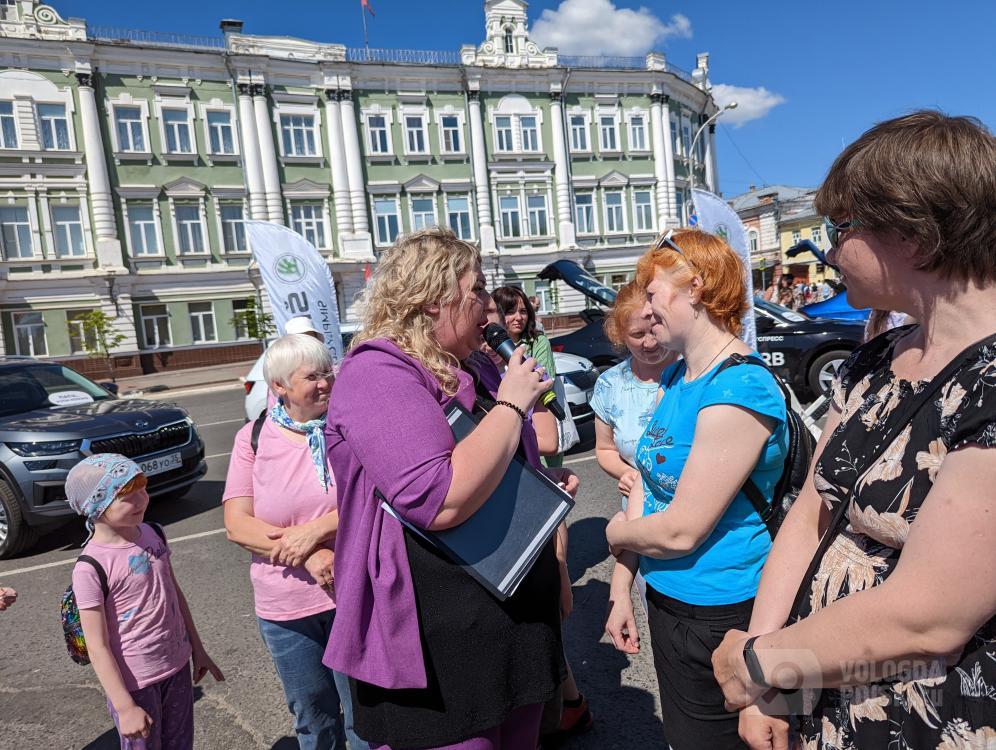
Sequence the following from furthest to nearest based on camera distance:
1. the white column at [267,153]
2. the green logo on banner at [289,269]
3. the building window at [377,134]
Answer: the building window at [377,134]
the white column at [267,153]
the green logo on banner at [289,269]

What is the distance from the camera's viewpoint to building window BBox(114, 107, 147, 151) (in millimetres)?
27047

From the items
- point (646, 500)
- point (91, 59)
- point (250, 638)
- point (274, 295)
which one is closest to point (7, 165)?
point (91, 59)

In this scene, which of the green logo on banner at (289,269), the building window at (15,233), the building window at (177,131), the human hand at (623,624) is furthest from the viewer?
the building window at (177,131)

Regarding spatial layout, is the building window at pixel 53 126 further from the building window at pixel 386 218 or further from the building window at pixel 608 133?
the building window at pixel 608 133

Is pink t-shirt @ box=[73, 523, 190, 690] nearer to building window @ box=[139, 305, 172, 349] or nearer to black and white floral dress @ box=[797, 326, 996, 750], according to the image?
black and white floral dress @ box=[797, 326, 996, 750]

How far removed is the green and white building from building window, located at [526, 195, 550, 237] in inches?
4.1

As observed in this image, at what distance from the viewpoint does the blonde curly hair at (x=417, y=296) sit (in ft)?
5.61

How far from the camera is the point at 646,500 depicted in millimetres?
2014

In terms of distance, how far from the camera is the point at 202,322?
93.8 feet

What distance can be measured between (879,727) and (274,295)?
6782 mm

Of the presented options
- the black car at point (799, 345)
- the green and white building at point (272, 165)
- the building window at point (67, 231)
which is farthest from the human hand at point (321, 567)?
the building window at point (67, 231)

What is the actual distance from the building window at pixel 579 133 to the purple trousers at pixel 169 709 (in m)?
34.9

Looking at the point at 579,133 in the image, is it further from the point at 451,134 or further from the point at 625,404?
the point at 625,404

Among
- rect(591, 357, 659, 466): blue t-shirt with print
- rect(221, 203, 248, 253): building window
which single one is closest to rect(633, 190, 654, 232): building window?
rect(221, 203, 248, 253): building window
